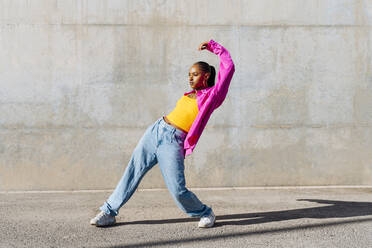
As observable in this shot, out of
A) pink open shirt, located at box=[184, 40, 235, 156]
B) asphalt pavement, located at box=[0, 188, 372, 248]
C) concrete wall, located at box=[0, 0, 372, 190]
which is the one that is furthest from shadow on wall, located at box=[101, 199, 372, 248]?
concrete wall, located at box=[0, 0, 372, 190]

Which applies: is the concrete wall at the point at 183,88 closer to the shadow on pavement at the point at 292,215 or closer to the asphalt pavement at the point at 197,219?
the asphalt pavement at the point at 197,219

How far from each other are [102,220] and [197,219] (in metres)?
0.91

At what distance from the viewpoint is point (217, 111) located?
6.01 m

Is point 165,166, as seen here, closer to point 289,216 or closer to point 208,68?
point 208,68

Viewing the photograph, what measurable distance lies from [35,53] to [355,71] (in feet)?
13.2

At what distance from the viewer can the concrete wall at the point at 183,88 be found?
584 centimetres

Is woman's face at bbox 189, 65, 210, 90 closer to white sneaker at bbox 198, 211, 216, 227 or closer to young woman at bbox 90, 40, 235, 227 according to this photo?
young woman at bbox 90, 40, 235, 227

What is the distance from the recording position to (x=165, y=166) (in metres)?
4.03

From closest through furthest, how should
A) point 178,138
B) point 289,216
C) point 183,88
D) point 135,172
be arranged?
point 178,138 < point 135,172 < point 289,216 < point 183,88

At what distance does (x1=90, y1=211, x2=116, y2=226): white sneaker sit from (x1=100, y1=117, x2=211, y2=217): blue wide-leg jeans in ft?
0.13

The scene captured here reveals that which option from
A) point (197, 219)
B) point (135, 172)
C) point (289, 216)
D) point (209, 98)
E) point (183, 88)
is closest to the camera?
point (209, 98)

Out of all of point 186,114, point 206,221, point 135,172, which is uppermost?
point 186,114

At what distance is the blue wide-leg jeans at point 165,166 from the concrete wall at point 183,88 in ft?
5.83

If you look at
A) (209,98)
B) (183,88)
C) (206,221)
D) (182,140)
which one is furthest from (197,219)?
(183,88)
